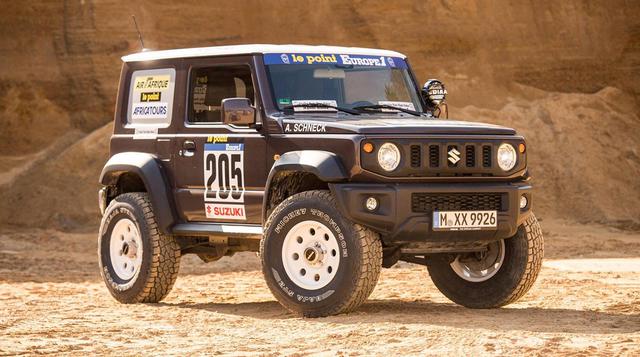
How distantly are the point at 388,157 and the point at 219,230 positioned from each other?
187 cm

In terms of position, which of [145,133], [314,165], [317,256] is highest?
[145,133]

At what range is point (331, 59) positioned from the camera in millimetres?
11102

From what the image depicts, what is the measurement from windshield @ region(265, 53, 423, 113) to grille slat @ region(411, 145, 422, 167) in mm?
1093

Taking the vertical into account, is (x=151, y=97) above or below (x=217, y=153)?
above

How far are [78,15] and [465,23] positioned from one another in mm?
6989

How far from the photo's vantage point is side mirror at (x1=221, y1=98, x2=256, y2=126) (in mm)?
10484

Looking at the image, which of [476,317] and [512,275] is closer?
[476,317]

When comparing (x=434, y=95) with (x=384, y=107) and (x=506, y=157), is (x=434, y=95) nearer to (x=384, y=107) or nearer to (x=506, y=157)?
(x=384, y=107)

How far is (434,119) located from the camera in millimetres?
11023

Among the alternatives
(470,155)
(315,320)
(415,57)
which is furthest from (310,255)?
(415,57)

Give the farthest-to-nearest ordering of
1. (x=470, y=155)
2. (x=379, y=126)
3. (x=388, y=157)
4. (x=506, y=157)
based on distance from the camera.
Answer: (x=506, y=157) → (x=470, y=155) → (x=379, y=126) → (x=388, y=157)

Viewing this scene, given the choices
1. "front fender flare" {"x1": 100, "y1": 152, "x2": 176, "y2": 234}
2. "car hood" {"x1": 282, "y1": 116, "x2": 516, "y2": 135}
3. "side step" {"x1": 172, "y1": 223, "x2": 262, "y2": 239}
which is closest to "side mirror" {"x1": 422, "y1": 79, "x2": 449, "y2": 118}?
"car hood" {"x1": 282, "y1": 116, "x2": 516, "y2": 135}

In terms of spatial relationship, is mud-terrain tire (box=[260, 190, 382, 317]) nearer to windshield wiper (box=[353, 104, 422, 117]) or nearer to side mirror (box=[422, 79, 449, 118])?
windshield wiper (box=[353, 104, 422, 117])

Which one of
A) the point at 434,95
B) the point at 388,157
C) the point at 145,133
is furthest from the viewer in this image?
the point at 145,133
